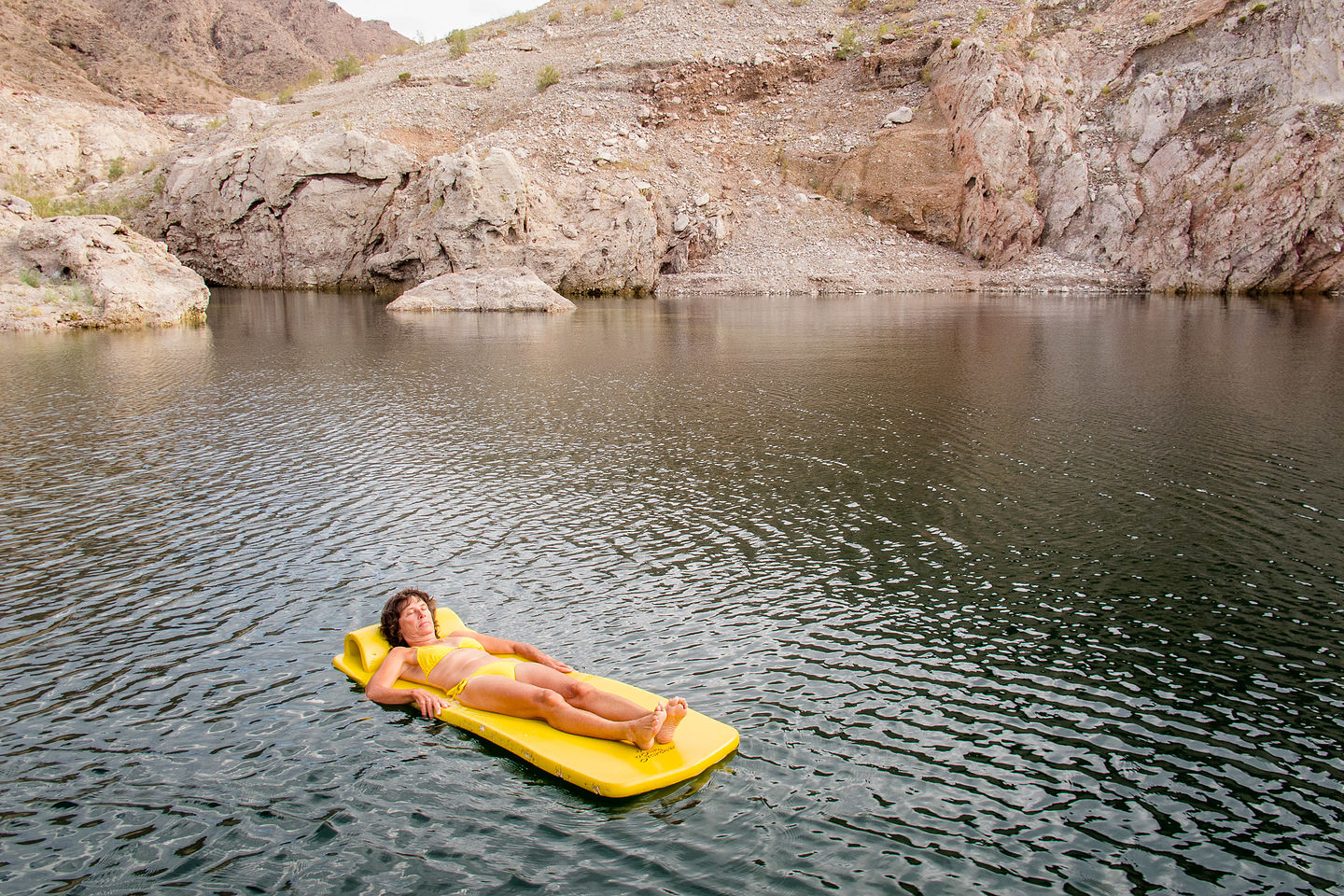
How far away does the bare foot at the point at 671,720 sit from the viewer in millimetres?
6133

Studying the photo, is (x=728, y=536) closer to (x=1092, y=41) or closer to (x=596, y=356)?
(x=596, y=356)

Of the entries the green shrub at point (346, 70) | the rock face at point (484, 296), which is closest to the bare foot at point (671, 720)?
the rock face at point (484, 296)

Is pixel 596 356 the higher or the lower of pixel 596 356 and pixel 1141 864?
the higher

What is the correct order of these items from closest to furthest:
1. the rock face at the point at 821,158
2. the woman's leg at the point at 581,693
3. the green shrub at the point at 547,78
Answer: the woman's leg at the point at 581,693 < the rock face at the point at 821,158 < the green shrub at the point at 547,78

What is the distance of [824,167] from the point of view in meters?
70.3

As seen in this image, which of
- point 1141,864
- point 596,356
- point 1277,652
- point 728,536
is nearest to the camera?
point 1141,864

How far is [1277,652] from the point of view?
26.4 ft

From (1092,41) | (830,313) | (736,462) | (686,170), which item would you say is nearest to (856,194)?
(686,170)

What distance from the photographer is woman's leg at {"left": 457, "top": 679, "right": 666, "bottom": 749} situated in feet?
20.7

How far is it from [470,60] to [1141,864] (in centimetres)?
8324

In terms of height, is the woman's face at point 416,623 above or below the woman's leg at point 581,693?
above

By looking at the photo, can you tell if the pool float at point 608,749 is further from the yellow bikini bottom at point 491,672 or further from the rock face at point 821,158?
the rock face at point 821,158

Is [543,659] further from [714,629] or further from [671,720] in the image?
[714,629]

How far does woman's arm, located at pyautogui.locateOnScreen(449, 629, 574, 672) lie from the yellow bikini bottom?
7.4 inches
